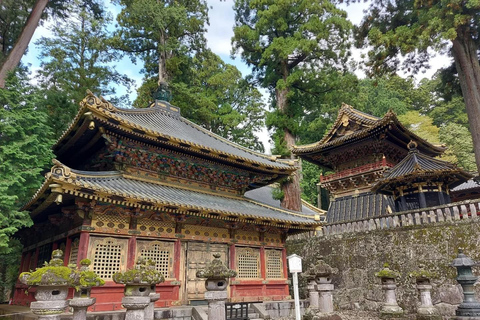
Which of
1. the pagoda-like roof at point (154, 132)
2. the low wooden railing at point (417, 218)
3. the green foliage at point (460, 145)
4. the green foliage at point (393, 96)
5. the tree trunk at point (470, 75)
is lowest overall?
the low wooden railing at point (417, 218)

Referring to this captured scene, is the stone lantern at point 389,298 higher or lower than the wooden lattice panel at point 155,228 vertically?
lower

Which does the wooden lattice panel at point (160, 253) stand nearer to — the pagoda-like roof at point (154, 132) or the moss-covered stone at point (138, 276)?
the pagoda-like roof at point (154, 132)

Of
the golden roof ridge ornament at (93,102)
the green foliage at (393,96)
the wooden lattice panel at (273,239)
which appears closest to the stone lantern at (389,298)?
the wooden lattice panel at (273,239)

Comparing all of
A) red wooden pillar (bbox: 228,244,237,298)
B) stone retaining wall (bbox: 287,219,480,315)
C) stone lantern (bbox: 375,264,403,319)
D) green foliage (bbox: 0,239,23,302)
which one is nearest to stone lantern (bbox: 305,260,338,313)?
stone lantern (bbox: 375,264,403,319)

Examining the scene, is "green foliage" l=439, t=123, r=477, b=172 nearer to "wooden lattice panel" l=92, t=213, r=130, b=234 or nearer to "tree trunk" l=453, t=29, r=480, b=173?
"tree trunk" l=453, t=29, r=480, b=173

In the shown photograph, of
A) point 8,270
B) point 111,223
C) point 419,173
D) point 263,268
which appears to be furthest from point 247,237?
point 8,270

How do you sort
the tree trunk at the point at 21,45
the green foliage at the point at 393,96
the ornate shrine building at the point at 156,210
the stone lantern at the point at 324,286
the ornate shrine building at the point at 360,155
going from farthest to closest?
the green foliage at the point at 393,96
the ornate shrine building at the point at 360,155
the tree trunk at the point at 21,45
the ornate shrine building at the point at 156,210
the stone lantern at the point at 324,286

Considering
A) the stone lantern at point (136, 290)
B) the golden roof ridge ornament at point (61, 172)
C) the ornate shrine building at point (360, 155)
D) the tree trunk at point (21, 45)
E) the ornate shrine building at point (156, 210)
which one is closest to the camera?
the stone lantern at point (136, 290)

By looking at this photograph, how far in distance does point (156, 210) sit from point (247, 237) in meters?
4.59

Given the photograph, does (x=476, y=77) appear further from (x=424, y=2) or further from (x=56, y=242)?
(x=56, y=242)

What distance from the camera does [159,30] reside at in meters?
23.1

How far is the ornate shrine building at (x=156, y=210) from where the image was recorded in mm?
9266

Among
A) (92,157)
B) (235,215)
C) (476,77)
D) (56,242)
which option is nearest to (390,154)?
(476,77)

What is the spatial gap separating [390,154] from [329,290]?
14135mm
